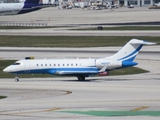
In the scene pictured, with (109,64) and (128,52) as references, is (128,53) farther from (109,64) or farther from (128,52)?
(109,64)

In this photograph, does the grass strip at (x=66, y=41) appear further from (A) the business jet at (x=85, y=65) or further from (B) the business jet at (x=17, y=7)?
(B) the business jet at (x=17, y=7)

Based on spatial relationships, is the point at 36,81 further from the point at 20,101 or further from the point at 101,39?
the point at 101,39

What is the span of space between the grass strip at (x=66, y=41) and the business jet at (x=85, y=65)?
36398 millimetres

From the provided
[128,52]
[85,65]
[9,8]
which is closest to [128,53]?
[128,52]

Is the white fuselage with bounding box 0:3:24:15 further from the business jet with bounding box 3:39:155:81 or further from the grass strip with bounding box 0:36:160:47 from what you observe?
the business jet with bounding box 3:39:155:81

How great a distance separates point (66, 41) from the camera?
341 feet

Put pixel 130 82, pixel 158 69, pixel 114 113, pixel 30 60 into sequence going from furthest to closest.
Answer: pixel 158 69 < pixel 30 60 < pixel 130 82 < pixel 114 113

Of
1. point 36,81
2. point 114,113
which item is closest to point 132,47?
point 36,81

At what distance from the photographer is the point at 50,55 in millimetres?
83750

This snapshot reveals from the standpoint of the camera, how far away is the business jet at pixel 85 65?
57406mm

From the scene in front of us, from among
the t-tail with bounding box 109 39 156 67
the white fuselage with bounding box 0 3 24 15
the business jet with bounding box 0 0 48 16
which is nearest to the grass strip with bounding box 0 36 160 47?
the t-tail with bounding box 109 39 156 67

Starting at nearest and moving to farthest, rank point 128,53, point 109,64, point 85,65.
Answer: point 109,64, point 128,53, point 85,65

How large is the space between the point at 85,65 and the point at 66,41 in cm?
4619

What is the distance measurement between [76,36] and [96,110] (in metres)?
72.8
